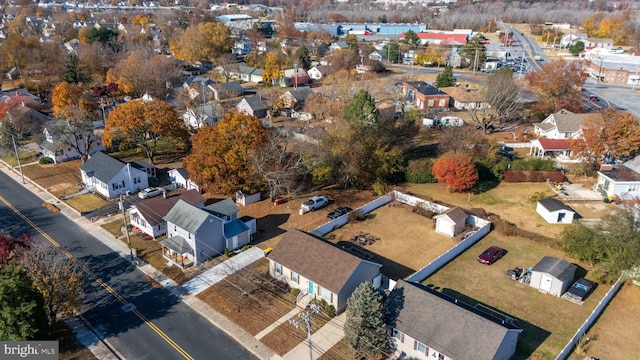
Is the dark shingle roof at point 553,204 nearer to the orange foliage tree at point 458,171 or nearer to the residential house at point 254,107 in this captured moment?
the orange foliage tree at point 458,171

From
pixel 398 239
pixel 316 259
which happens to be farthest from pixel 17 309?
pixel 398 239

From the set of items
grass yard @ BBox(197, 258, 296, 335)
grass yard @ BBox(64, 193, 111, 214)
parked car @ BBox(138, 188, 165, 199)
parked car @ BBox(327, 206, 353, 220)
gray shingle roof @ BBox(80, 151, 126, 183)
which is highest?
gray shingle roof @ BBox(80, 151, 126, 183)

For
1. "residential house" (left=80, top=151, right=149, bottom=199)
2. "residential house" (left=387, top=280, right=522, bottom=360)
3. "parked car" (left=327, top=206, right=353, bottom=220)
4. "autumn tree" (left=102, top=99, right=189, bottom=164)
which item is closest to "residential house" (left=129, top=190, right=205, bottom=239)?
"residential house" (left=80, top=151, right=149, bottom=199)

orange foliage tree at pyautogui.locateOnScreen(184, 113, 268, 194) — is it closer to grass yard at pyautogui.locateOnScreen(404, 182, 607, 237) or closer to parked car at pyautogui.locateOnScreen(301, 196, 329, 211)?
parked car at pyautogui.locateOnScreen(301, 196, 329, 211)

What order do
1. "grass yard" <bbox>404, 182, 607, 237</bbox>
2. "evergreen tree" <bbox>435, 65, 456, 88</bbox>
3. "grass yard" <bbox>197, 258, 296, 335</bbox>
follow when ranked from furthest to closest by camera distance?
1. "evergreen tree" <bbox>435, 65, 456, 88</bbox>
2. "grass yard" <bbox>404, 182, 607, 237</bbox>
3. "grass yard" <bbox>197, 258, 296, 335</bbox>

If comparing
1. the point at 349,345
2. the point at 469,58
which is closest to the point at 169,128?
the point at 349,345

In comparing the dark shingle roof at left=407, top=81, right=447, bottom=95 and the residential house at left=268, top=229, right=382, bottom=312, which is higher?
the dark shingle roof at left=407, top=81, right=447, bottom=95

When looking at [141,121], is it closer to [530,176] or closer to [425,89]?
[530,176]
